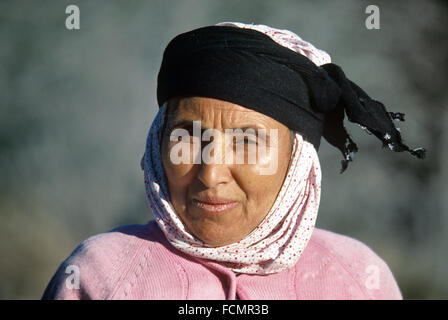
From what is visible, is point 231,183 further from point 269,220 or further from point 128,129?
point 128,129

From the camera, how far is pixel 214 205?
7.48 ft

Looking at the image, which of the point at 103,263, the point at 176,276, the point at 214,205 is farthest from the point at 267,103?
the point at 103,263

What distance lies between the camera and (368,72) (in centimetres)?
546

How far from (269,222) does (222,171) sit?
0.35 m

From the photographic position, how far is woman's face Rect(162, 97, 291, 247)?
226 cm

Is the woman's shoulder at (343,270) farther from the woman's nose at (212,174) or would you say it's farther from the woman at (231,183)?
the woman's nose at (212,174)

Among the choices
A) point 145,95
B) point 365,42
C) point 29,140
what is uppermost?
point 365,42

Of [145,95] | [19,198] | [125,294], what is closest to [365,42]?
[145,95]

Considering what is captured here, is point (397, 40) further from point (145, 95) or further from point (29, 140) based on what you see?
point (29, 140)

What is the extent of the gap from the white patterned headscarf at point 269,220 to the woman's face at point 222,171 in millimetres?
44

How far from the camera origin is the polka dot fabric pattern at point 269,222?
2357 millimetres

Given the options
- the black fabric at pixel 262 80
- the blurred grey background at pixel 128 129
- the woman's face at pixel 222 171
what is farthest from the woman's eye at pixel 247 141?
the blurred grey background at pixel 128 129

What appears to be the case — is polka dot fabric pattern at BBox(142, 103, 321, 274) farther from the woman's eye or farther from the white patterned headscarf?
the woman's eye
